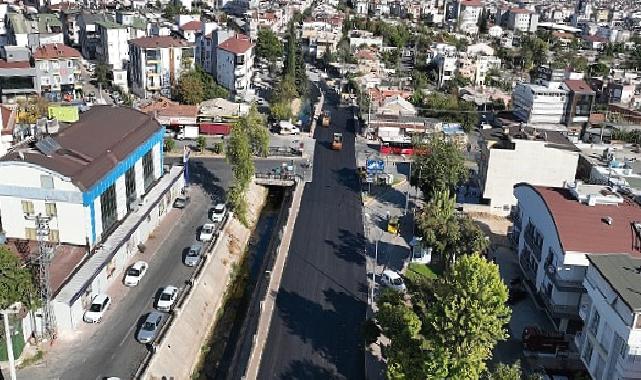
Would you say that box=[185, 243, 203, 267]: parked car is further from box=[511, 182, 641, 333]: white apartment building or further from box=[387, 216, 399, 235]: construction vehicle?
box=[511, 182, 641, 333]: white apartment building

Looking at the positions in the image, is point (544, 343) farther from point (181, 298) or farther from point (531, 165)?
point (531, 165)

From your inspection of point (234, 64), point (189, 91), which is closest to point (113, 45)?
point (234, 64)

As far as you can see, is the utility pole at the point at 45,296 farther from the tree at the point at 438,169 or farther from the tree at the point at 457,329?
the tree at the point at 438,169

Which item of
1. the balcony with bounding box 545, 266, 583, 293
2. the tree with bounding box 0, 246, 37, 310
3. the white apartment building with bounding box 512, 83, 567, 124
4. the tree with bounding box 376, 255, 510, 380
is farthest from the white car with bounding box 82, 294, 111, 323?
the white apartment building with bounding box 512, 83, 567, 124

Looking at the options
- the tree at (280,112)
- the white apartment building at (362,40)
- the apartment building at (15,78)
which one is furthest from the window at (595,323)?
the white apartment building at (362,40)

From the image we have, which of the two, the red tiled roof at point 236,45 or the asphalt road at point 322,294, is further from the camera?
the red tiled roof at point 236,45

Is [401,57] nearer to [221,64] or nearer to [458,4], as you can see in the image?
[221,64]
